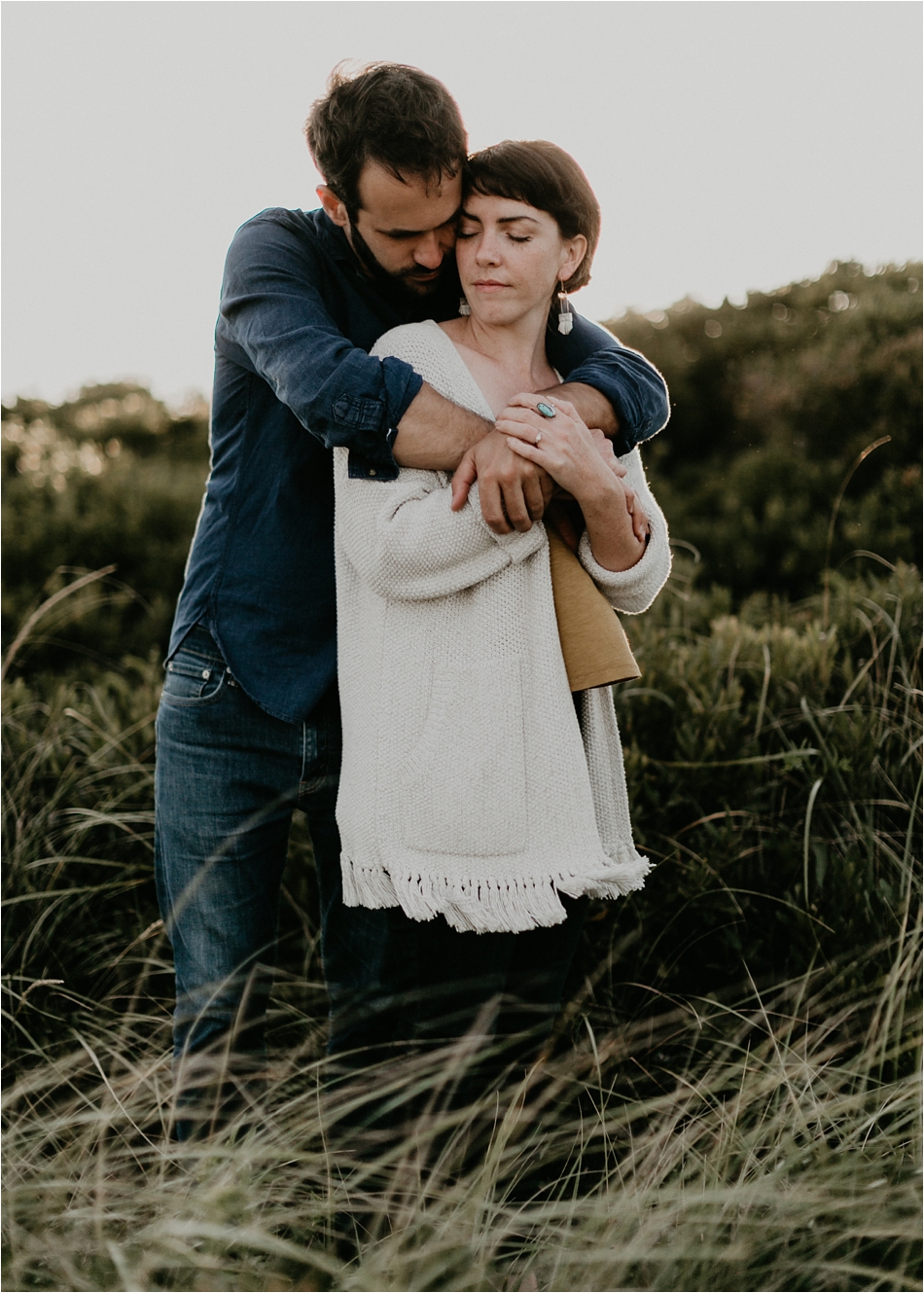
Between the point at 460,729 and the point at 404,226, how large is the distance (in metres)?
0.97

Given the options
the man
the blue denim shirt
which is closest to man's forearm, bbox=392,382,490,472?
the man

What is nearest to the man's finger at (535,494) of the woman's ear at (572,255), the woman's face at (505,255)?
the woman's face at (505,255)

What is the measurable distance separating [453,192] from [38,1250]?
6.73 ft

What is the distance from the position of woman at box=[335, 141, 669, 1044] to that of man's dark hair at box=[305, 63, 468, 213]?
10 cm

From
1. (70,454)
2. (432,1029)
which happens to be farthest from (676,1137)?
(70,454)

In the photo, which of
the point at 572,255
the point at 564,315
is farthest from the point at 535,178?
the point at 564,315

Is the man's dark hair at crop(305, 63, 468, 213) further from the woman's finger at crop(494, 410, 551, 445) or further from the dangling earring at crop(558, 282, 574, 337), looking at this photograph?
the woman's finger at crop(494, 410, 551, 445)

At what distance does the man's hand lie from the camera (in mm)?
1638

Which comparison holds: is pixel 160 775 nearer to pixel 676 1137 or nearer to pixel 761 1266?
pixel 676 1137

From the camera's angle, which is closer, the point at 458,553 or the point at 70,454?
the point at 458,553

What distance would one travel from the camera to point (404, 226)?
6.00ft

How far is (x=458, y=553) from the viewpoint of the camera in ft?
5.50

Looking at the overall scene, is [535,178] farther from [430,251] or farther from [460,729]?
[460,729]

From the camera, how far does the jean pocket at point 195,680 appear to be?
1.98 meters
